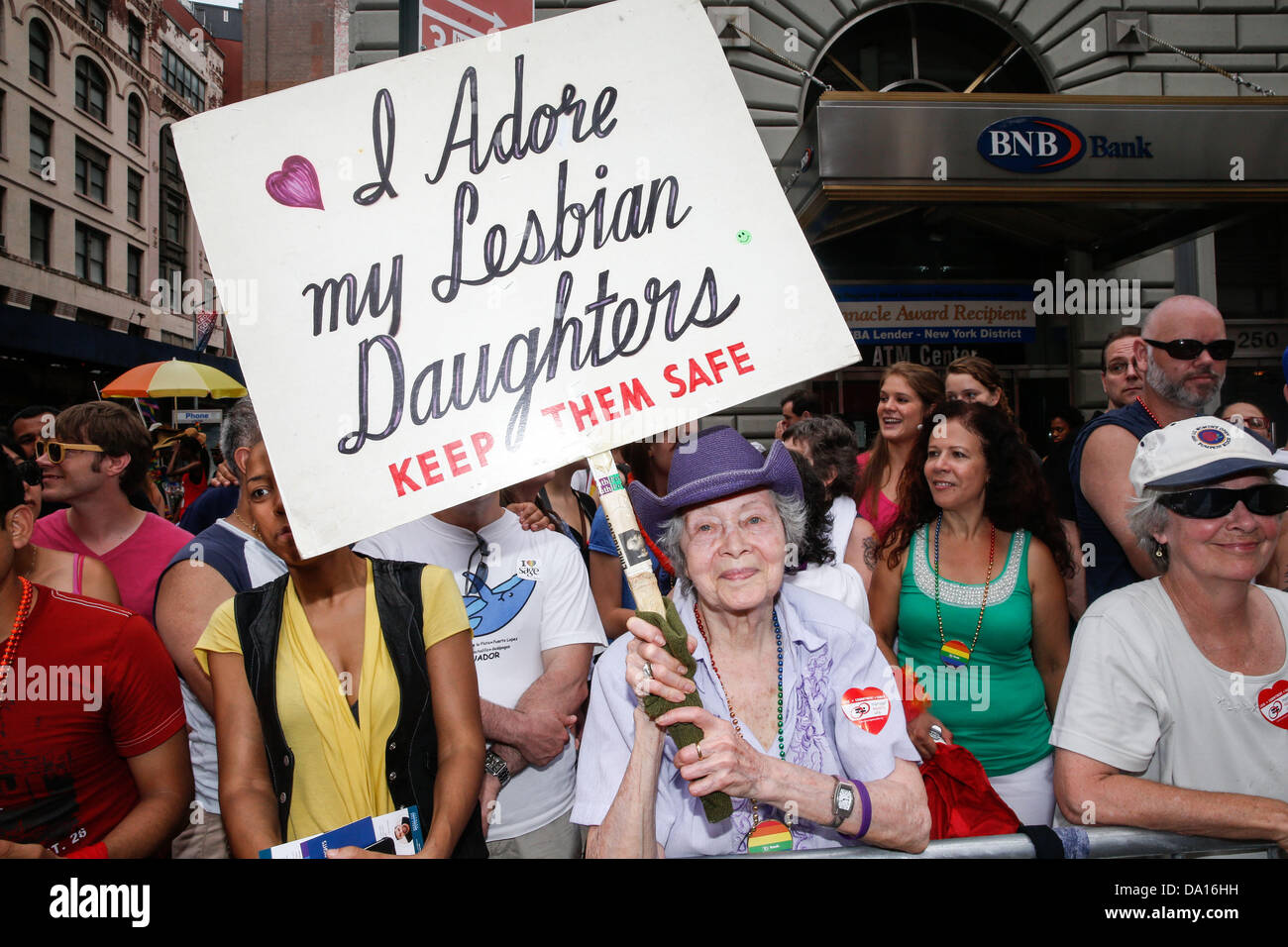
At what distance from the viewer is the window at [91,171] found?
2252 cm

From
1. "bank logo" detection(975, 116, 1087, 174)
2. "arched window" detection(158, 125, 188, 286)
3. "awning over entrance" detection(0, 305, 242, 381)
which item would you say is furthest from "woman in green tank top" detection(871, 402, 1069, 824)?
"arched window" detection(158, 125, 188, 286)

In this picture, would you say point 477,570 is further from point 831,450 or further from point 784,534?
point 831,450

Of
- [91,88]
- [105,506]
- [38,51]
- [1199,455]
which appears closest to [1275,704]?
[1199,455]

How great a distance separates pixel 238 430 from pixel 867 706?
2.13 metres

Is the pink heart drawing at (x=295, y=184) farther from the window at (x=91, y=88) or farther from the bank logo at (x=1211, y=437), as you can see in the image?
the window at (x=91, y=88)

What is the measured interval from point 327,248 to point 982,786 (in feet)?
6.41

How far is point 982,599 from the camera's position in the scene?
2.75 m

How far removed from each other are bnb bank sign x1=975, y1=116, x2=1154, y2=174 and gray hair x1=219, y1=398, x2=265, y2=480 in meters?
7.01

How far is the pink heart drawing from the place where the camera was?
163 cm

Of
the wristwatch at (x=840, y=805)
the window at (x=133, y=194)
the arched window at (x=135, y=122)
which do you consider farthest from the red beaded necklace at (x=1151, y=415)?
the window at (x=133, y=194)

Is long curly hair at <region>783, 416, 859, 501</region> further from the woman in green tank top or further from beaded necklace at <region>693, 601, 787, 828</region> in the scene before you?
beaded necklace at <region>693, 601, 787, 828</region>
